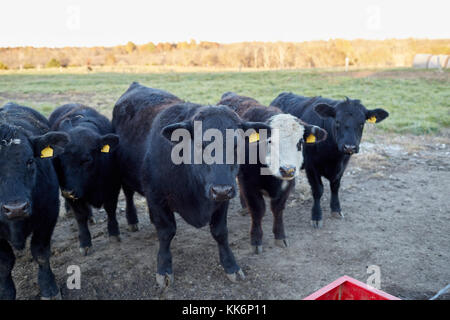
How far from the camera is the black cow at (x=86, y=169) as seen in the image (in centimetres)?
436

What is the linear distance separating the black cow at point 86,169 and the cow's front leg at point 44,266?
2.16 ft

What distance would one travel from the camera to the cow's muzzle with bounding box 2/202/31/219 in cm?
306

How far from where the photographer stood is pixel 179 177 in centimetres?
391

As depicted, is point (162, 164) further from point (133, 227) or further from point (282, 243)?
point (282, 243)

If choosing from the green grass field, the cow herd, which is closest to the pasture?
the cow herd

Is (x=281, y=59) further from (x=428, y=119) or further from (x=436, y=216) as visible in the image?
(x=436, y=216)

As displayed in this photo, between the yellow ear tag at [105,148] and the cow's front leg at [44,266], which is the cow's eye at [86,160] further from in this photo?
the cow's front leg at [44,266]

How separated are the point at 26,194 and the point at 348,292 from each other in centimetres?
282

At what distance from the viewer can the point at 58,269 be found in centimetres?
446

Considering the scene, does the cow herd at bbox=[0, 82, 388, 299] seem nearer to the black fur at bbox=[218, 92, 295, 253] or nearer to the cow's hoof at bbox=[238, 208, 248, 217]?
the black fur at bbox=[218, 92, 295, 253]

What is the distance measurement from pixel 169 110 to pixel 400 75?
26.6m

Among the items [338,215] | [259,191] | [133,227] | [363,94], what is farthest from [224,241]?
[363,94]
